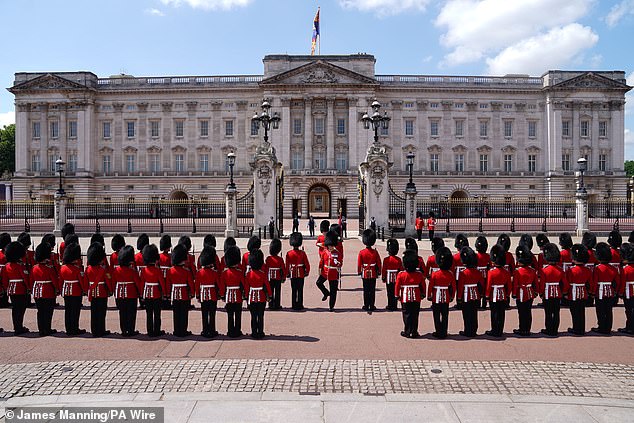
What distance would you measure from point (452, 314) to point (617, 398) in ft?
14.1

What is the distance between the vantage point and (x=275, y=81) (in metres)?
53.7

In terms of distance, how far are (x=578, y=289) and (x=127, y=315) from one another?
786 centimetres

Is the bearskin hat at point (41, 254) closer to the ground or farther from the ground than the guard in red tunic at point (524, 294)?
farther from the ground

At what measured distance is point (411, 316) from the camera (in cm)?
764

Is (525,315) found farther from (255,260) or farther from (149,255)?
(149,255)

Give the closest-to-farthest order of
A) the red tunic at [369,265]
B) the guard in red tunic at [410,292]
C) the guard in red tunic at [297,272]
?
the guard in red tunic at [410,292] < the red tunic at [369,265] < the guard in red tunic at [297,272]

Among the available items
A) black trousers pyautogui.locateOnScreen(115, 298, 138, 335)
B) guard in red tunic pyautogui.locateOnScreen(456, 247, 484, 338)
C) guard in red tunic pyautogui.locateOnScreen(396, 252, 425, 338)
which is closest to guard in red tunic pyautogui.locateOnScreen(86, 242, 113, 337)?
black trousers pyautogui.locateOnScreen(115, 298, 138, 335)

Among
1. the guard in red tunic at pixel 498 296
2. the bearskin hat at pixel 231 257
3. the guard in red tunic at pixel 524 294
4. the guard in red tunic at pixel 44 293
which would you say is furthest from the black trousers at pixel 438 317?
the guard in red tunic at pixel 44 293

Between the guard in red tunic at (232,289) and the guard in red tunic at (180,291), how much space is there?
1.92ft

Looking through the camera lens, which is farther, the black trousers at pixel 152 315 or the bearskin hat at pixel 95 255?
Answer: the bearskin hat at pixel 95 255

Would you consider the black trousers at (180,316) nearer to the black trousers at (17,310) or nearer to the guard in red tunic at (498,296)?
the black trousers at (17,310)

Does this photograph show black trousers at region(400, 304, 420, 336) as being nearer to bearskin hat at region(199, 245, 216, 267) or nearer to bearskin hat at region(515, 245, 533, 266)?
bearskin hat at region(515, 245, 533, 266)

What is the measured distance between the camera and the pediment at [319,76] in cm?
5344

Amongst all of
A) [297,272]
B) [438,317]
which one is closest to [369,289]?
[297,272]
